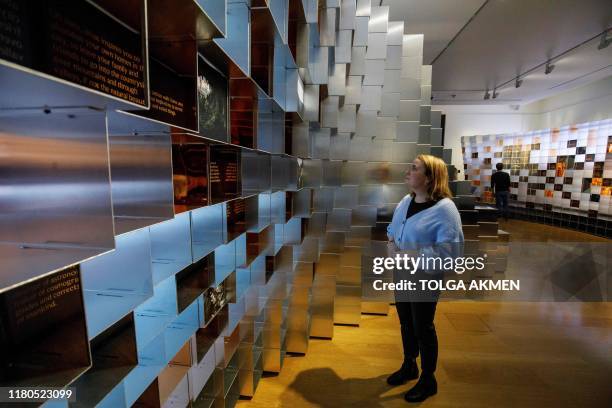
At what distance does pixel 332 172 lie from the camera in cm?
252

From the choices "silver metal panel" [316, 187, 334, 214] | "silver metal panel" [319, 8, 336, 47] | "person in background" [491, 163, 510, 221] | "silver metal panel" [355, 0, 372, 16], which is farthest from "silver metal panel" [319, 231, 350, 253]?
"person in background" [491, 163, 510, 221]

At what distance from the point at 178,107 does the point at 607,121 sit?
283 inches

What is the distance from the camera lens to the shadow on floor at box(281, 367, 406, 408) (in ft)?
5.93

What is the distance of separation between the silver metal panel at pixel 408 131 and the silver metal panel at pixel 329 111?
3.49 ft

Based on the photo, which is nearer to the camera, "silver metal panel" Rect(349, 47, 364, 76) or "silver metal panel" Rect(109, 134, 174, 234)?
"silver metal panel" Rect(109, 134, 174, 234)

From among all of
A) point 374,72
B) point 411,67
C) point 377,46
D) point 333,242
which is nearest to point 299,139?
point 333,242

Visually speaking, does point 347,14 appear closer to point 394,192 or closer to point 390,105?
point 390,105

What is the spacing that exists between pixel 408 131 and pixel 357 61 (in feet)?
3.22

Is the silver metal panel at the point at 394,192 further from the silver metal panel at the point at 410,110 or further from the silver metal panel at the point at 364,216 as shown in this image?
the silver metal panel at the point at 410,110

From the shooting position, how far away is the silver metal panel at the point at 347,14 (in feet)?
7.13

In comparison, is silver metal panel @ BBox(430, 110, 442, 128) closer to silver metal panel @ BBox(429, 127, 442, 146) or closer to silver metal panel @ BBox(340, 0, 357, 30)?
silver metal panel @ BBox(429, 127, 442, 146)

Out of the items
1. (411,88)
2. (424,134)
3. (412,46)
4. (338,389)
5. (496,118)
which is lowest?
(338,389)

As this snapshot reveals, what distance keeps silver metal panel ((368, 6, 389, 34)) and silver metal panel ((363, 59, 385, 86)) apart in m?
0.27

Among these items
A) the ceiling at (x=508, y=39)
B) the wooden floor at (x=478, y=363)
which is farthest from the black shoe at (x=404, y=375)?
the ceiling at (x=508, y=39)
